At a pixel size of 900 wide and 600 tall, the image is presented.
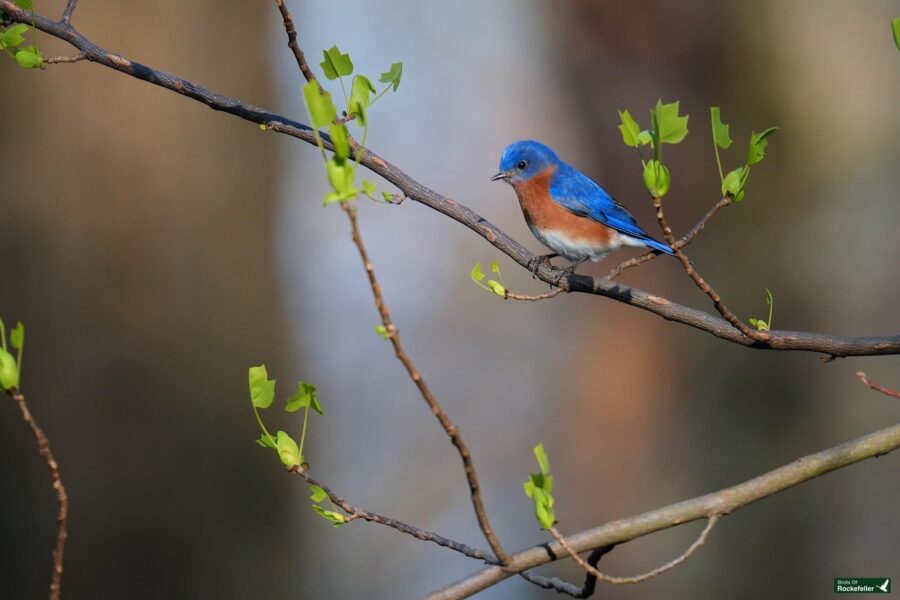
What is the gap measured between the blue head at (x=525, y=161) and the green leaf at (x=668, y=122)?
2271mm

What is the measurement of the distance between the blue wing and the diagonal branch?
1271 millimetres

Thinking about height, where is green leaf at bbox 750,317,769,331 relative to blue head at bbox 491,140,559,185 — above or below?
below

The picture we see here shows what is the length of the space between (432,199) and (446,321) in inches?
303

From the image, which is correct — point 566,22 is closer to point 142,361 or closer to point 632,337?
point 632,337

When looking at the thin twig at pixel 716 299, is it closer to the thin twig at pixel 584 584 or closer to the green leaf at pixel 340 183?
the thin twig at pixel 584 584

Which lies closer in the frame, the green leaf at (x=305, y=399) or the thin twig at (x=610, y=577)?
the thin twig at (x=610, y=577)

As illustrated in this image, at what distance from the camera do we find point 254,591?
15.7 ft

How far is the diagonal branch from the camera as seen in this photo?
2.08 m

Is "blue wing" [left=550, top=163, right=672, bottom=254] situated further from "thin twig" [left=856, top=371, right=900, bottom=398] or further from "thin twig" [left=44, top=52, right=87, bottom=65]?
"thin twig" [left=44, top=52, right=87, bottom=65]

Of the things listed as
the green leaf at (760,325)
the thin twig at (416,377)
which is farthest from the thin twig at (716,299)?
the thin twig at (416,377)

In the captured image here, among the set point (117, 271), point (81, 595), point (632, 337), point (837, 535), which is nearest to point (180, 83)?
point (117, 271)

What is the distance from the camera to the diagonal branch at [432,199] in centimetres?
208

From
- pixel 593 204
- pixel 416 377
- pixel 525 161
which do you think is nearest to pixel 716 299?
pixel 416 377

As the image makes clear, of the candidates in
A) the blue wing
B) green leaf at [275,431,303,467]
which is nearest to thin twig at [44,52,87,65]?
green leaf at [275,431,303,467]
